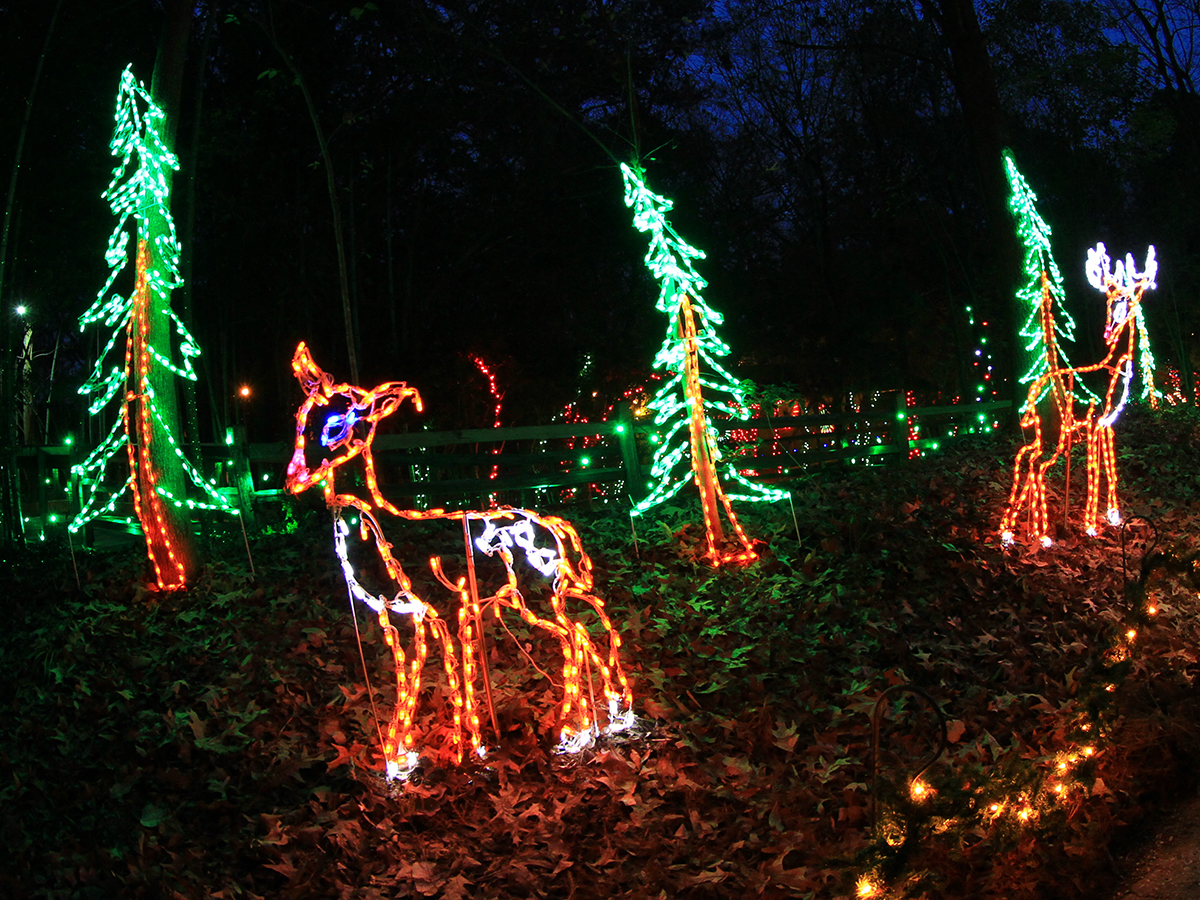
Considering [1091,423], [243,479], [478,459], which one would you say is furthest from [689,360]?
[243,479]

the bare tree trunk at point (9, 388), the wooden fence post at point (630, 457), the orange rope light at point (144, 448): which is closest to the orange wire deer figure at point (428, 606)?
the orange rope light at point (144, 448)

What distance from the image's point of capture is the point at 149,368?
793cm

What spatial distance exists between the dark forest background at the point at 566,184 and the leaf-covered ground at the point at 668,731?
5.14m

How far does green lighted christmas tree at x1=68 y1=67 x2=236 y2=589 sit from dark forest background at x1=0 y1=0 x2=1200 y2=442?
2163mm

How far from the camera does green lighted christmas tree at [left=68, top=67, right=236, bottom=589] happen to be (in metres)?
7.80

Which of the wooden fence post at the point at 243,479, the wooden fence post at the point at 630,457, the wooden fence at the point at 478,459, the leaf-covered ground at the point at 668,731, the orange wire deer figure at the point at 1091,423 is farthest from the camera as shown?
the wooden fence post at the point at 630,457

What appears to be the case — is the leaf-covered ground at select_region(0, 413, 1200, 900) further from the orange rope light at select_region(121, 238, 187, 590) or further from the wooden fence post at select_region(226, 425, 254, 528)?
the wooden fence post at select_region(226, 425, 254, 528)

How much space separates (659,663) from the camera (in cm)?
616

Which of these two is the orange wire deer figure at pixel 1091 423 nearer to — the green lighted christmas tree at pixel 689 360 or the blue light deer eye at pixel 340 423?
the green lighted christmas tree at pixel 689 360

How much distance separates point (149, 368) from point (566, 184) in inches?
460

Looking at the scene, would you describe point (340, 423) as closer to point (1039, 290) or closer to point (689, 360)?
point (689, 360)

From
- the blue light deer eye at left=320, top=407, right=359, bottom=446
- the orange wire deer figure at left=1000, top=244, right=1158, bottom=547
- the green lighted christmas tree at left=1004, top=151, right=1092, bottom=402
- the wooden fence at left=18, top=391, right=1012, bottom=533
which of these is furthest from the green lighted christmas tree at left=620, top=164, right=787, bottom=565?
the blue light deer eye at left=320, top=407, right=359, bottom=446

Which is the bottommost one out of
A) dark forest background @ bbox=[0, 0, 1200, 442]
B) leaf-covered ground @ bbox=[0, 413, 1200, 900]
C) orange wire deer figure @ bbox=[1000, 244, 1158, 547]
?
leaf-covered ground @ bbox=[0, 413, 1200, 900]

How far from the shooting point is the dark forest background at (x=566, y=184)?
42.6 feet
